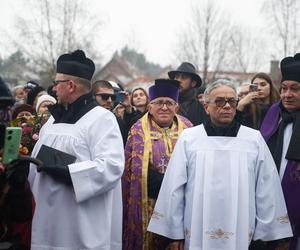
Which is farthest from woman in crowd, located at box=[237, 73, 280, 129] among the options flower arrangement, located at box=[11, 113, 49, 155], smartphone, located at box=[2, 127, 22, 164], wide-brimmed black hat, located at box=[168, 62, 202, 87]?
smartphone, located at box=[2, 127, 22, 164]

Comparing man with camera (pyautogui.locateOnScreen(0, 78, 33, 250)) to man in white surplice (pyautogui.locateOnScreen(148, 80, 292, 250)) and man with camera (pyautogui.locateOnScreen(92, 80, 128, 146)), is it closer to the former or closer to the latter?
man in white surplice (pyautogui.locateOnScreen(148, 80, 292, 250))

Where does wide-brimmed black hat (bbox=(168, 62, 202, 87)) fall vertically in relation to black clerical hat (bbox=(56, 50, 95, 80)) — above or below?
above

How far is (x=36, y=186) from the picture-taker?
4.46 m

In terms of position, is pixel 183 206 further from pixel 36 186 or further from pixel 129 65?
pixel 129 65

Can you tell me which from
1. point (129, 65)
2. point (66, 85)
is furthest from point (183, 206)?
point (129, 65)

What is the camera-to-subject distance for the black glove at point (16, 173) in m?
3.36

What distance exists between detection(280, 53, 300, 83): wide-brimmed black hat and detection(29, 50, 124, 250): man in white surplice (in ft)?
5.96

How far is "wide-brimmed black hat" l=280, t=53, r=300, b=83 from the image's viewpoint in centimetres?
477

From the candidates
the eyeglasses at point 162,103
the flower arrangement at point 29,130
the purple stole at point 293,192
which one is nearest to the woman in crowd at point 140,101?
the eyeglasses at point 162,103

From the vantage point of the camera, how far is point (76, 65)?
A: 4.67 meters

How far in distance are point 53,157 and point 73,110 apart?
55 centimetres

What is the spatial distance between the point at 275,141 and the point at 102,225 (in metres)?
1.93

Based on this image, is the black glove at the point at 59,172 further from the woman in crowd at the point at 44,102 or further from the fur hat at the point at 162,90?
the woman in crowd at the point at 44,102

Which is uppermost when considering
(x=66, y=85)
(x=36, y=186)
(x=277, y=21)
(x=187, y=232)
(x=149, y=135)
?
(x=277, y=21)
